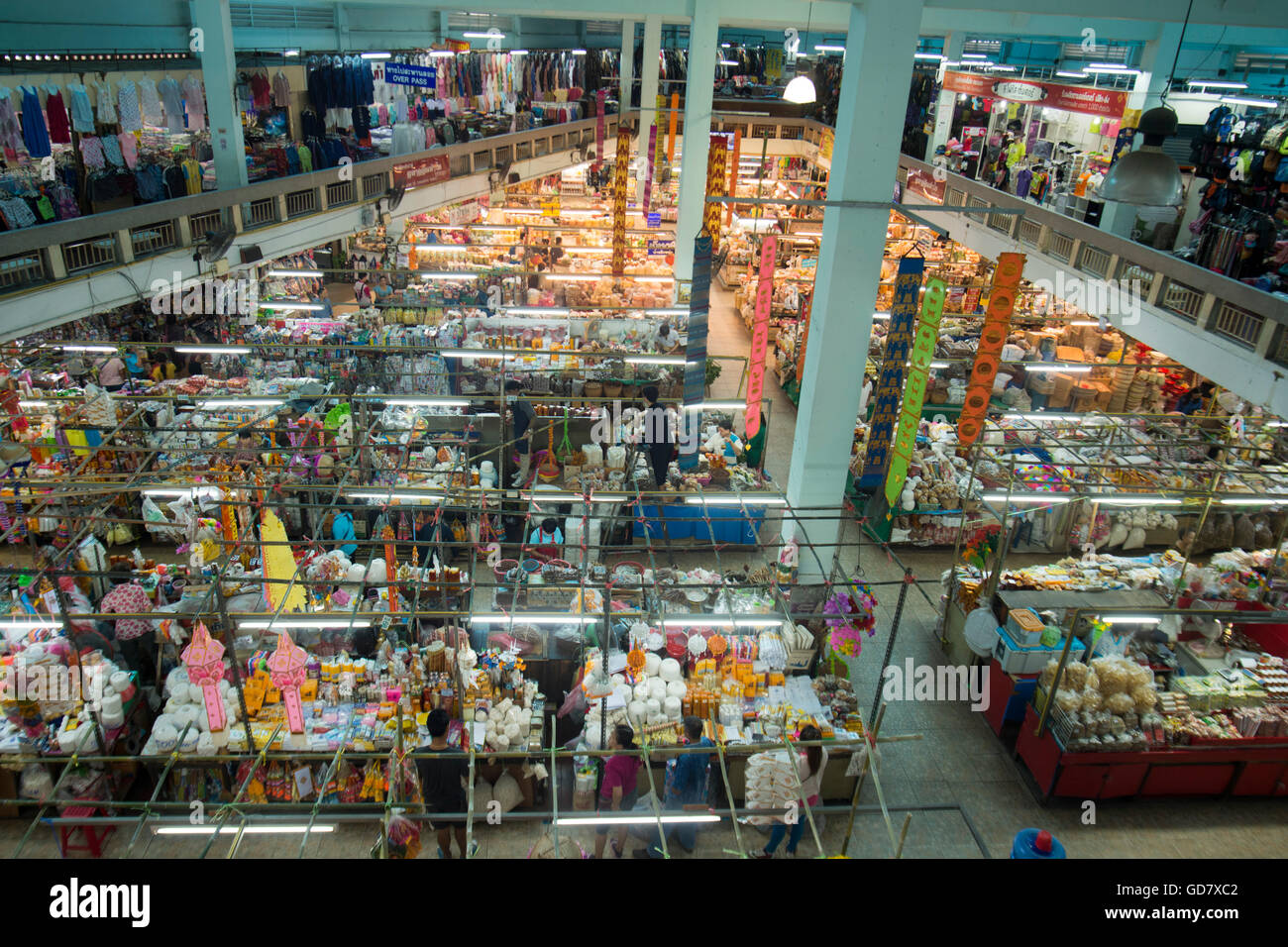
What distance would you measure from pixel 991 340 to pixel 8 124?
15.0 m

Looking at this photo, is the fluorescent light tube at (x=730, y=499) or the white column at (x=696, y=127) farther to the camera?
the white column at (x=696, y=127)

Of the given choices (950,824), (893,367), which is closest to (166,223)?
(893,367)

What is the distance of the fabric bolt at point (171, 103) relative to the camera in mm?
15031

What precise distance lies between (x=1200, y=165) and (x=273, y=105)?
18024mm

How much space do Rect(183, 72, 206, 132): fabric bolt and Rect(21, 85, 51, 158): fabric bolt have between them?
2.89 metres

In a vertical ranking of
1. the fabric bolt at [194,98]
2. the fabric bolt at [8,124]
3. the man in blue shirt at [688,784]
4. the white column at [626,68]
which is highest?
the white column at [626,68]

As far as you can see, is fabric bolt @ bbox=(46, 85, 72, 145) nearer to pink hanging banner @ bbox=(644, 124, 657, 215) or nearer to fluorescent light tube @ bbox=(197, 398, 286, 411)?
fluorescent light tube @ bbox=(197, 398, 286, 411)

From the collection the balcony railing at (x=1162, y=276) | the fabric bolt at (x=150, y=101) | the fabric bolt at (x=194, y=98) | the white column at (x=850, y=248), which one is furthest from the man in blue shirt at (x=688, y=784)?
the fabric bolt at (x=194, y=98)

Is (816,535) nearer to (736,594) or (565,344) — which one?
(736,594)

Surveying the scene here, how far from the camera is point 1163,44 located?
16.4m

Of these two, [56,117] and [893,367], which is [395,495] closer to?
[893,367]

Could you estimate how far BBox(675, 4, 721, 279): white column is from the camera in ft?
A: 54.4

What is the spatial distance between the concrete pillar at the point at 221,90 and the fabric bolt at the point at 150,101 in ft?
4.97

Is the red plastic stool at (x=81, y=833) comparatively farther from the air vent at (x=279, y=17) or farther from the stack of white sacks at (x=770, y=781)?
the air vent at (x=279, y=17)
